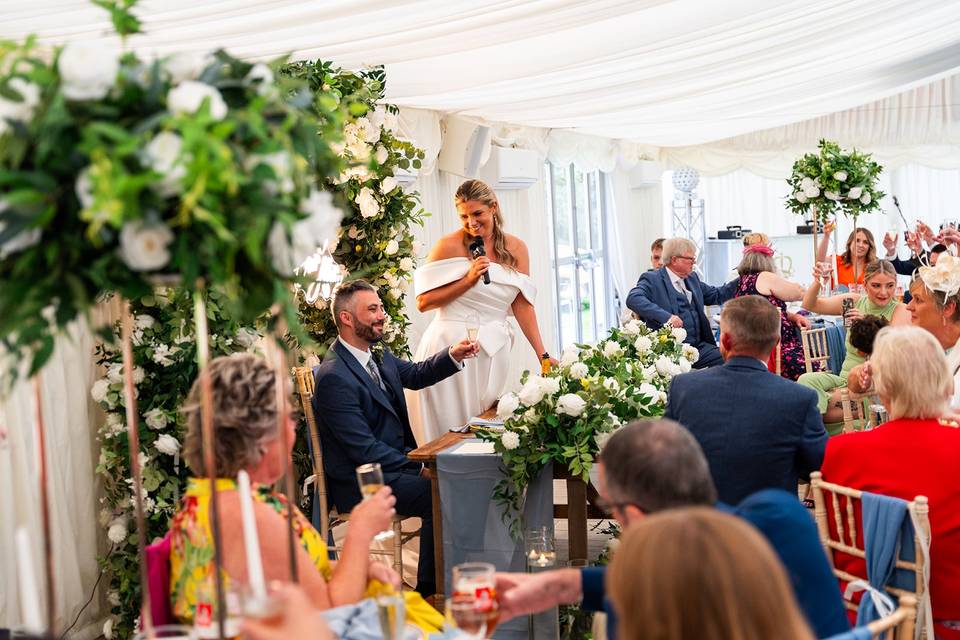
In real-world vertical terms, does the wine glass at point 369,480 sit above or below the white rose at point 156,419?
above

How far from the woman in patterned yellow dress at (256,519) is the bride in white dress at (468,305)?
304cm

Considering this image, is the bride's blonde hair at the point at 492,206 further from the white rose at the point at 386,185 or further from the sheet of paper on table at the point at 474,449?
the sheet of paper on table at the point at 474,449

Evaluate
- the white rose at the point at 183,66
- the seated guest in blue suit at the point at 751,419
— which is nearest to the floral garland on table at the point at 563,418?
the seated guest in blue suit at the point at 751,419

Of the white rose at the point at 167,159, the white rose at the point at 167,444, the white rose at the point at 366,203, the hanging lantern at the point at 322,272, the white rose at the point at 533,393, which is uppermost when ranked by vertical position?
the white rose at the point at 366,203

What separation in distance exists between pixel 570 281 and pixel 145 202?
965 centimetres

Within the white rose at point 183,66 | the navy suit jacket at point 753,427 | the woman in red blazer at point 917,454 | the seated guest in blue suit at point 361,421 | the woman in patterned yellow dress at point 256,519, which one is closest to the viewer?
the white rose at point 183,66

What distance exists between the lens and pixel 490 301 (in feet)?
18.2

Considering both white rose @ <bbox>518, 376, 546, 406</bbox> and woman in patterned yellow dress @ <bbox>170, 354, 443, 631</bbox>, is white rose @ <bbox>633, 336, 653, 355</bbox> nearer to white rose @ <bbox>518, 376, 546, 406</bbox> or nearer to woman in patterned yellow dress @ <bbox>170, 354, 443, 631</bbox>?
white rose @ <bbox>518, 376, 546, 406</bbox>

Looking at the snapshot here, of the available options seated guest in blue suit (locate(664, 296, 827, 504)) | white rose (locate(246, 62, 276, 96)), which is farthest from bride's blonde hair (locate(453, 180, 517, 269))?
white rose (locate(246, 62, 276, 96))

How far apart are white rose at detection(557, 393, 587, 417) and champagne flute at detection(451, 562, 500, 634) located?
67.8 inches

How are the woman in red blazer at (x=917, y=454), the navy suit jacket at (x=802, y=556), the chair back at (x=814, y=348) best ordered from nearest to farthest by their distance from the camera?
1. the navy suit jacket at (x=802, y=556)
2. the woman in red blazer at (x=917, y=454)
3. the chair back at (x=814, y=348)

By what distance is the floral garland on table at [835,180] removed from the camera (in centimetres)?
761

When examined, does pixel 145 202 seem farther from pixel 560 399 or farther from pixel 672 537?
pixel 560 399

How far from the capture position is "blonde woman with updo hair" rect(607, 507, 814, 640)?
1.14 meters
